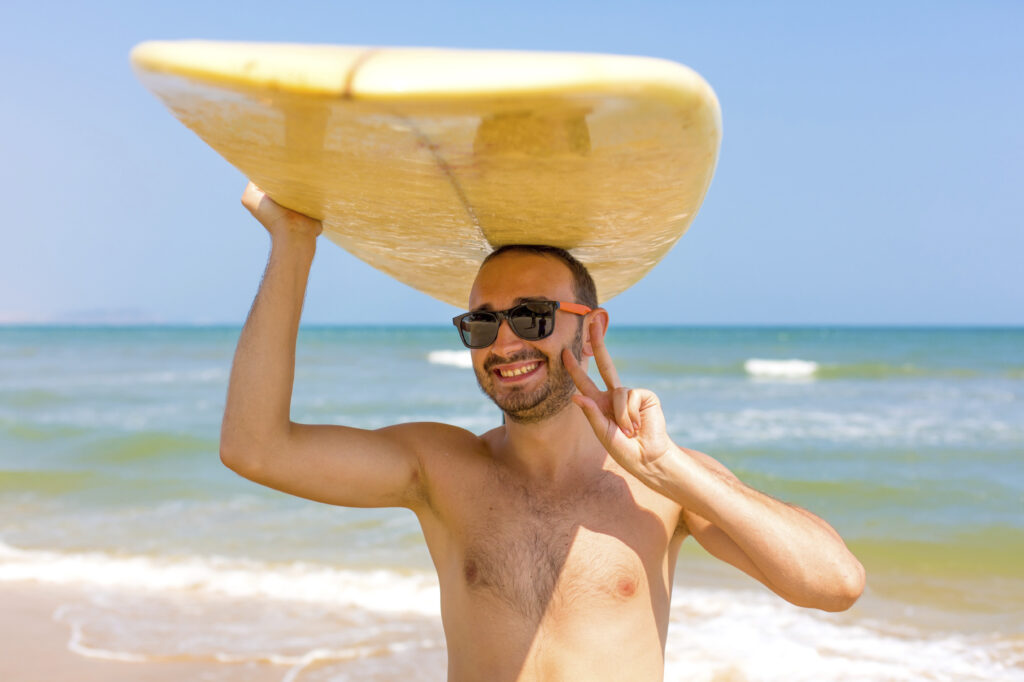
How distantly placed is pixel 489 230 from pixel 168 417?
13.1 metres

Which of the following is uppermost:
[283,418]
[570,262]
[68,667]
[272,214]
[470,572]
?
[570,262]

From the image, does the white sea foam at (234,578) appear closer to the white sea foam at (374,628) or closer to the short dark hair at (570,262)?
the white sea foam at (374,628)

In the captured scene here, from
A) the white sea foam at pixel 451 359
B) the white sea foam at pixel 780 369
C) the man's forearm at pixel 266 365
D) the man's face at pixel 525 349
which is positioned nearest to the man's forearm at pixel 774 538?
the man's face at pixel 525 349

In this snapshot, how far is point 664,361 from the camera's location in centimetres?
2944

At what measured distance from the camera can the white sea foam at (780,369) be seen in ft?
81.0

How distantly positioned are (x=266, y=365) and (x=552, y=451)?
923 mm

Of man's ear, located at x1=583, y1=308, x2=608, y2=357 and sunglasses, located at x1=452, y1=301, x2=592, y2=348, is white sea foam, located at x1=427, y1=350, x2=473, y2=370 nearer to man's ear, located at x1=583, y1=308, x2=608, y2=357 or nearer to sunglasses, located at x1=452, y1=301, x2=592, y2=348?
man's ear, located at x1=583, y1=308, x2=608, y2=357

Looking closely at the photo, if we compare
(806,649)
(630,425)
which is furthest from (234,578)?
(630,425)

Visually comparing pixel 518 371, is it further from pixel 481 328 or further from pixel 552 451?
pixel 552 451

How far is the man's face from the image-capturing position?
2588 millimetres

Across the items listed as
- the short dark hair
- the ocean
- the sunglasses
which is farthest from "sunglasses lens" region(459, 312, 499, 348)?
the ocean

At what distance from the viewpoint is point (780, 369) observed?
26.6 meters

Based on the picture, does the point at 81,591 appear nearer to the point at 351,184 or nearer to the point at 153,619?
the point at 153,619

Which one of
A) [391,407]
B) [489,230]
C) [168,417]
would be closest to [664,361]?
[391,407]
